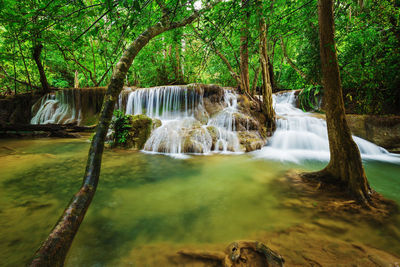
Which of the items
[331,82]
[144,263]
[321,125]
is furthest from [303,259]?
[321,125]

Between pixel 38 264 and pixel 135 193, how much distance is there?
2.41 m

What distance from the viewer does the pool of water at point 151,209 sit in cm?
173

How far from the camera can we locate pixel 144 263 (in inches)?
60.2

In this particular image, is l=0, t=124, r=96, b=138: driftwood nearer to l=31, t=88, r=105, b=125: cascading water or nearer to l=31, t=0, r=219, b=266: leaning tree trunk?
l=31, t=88, r=105, b=125: cascading water

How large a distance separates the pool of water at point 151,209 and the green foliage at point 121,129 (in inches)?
80.6

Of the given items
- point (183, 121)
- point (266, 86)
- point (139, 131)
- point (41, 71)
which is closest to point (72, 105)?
point (41, 71)

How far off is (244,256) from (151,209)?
5.30 feet

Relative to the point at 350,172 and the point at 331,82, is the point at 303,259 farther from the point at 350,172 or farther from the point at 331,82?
the point at 331,82

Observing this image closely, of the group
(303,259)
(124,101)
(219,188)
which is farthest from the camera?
(124,101)

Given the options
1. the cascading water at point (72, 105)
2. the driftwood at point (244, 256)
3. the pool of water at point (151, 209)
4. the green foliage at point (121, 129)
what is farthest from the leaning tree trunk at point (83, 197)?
the cascading water at point (72, 105)

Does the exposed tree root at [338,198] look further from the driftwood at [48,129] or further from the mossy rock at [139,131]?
the driftwood at [48,129]

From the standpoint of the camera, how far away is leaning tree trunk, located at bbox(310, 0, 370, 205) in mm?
2459

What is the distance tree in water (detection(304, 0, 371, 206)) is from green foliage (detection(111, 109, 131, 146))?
21.1 ft

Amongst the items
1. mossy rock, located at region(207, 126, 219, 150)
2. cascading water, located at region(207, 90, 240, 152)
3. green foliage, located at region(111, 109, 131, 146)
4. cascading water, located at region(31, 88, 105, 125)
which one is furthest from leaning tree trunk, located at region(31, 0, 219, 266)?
cascading water, located at region(31, 88, 105, 125)
